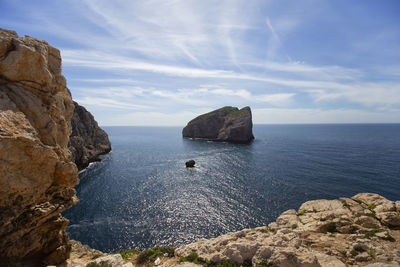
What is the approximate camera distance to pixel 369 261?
12.9 meters

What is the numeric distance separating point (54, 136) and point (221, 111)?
154652mm

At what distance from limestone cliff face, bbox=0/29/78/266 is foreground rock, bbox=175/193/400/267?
433 inches

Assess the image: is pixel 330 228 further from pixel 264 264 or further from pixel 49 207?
pixel 49 207

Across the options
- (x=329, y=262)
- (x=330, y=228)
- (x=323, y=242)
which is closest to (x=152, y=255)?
(x=329, y=262)

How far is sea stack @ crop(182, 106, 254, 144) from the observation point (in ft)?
440

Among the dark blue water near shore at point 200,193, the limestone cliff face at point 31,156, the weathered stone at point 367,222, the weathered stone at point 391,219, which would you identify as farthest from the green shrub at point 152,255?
the weathered stone at point 391,219

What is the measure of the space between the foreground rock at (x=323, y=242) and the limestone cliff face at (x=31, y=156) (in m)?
11.0

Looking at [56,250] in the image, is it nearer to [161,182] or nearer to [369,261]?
[369,261]

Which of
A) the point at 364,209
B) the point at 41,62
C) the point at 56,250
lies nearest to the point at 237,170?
the point at 364,209

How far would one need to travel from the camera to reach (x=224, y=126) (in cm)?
14762

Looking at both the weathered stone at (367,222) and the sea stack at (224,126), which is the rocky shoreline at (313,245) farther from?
the sea stack at (224,126)

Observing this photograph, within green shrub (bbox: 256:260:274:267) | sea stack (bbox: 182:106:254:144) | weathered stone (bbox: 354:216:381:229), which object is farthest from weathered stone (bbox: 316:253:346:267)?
sea stack (bbox: 182:106:254:144)

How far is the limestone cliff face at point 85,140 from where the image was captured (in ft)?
218

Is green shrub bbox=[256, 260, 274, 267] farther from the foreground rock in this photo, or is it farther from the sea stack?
the sea stack
